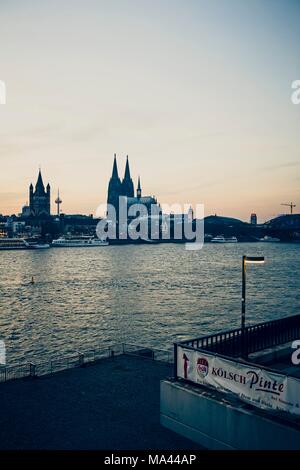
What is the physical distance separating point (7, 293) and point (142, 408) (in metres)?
58.2

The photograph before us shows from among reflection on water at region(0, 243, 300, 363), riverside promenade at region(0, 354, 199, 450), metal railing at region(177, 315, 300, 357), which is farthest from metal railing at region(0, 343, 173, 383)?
metal railing at region(177, 315, 300, 357)

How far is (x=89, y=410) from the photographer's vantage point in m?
13.6

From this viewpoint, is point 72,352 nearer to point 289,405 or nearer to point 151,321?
point 151,321

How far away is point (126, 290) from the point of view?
69000 millimetres

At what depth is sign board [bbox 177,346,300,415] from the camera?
9.92 m

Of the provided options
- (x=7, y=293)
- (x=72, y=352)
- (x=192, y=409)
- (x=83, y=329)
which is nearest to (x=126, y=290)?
(x=7, y=293)

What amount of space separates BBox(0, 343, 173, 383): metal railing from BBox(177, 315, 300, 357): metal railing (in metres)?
4.47

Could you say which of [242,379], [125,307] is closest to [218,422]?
[242,379]

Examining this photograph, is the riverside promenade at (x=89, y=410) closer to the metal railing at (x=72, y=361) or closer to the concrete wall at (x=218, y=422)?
the concrete wall at (x=218, y=422)

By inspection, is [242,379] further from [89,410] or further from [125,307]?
[125,307]

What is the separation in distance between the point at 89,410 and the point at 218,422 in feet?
15.7

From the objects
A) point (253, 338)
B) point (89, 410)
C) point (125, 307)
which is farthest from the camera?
point (125, 307)

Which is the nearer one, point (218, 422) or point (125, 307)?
point (218, 422)
